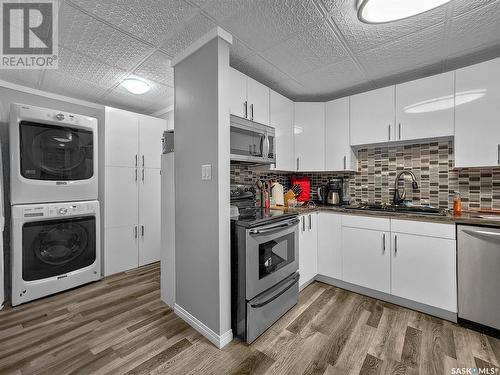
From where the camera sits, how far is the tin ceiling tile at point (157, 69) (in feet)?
6.94

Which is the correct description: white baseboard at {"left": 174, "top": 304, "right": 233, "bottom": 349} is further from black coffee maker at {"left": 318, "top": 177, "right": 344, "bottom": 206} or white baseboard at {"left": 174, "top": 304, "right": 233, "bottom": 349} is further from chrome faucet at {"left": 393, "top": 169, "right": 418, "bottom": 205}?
chrome faucet at {"left": 393, "top": 169, "right": 418, "bottom": 205}

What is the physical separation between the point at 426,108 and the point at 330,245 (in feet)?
5.61

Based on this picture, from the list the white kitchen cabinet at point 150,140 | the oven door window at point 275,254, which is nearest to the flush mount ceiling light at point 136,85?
the white kitchen cabinet at point 150,140

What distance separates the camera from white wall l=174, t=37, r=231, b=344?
1650 mm

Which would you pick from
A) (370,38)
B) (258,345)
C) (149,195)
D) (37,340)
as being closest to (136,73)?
(149,195)

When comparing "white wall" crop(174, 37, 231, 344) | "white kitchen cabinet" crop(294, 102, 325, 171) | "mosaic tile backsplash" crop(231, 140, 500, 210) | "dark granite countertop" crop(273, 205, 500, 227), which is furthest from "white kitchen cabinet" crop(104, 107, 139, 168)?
"dark granite countertop" crop(273, 205, 500, 227)

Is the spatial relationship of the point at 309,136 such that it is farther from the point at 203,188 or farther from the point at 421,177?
the point at 203,188

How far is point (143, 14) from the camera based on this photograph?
5.08ft

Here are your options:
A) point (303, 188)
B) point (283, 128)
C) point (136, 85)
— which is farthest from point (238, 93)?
point (303, 188)

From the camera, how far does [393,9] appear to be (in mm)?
1396

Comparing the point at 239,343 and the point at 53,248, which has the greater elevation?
the point at 53,248
